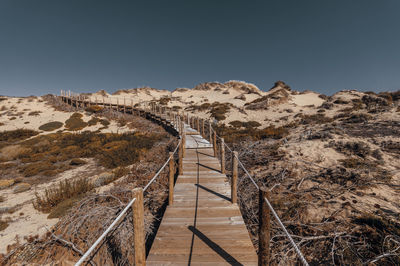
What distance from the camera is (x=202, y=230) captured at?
3.15 metres

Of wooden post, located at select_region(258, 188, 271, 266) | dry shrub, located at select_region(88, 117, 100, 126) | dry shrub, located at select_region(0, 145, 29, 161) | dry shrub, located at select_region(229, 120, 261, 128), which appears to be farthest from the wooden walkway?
dry shrub, located at select_region(88, 117, 100, 126)

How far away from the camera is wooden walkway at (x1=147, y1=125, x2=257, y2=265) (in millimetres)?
2543

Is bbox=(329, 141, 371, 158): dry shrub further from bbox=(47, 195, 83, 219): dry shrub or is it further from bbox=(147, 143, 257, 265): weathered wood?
bbox=(47, 195, 83, 219): dry shrub

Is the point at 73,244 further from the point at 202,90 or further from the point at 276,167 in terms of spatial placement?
the point at 202,90

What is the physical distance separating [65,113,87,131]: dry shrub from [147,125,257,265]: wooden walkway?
21.3m

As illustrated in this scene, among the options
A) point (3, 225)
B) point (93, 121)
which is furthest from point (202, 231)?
point (93, 121)

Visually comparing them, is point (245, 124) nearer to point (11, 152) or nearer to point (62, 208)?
point (62, 208)

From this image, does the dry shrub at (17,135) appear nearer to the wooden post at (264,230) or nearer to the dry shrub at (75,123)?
the dry shrub at (75,123)

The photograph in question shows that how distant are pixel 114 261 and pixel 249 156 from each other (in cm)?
639

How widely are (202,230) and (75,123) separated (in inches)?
979

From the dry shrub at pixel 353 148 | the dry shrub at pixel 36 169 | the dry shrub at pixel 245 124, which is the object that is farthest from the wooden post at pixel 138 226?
the dry shrub at pixel 245 124

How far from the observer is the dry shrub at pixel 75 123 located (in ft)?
65.7

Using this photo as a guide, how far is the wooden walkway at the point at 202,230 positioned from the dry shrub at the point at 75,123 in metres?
21.3

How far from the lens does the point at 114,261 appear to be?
3.00m
